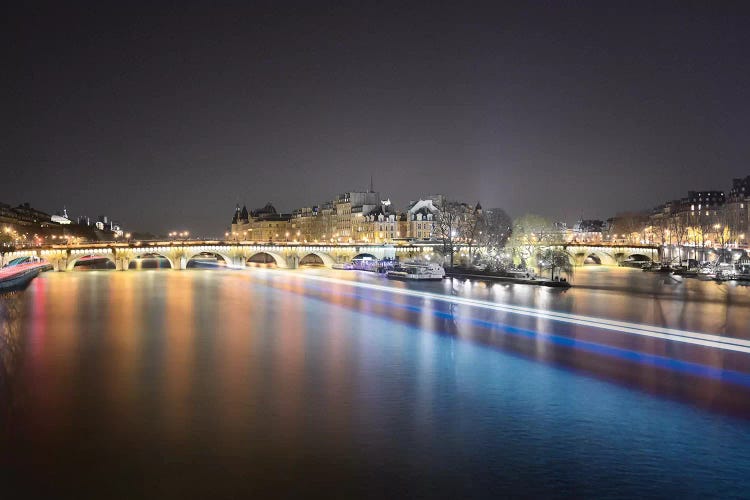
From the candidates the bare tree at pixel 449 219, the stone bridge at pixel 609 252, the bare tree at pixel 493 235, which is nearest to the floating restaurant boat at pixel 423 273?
the bare tree at pixel 493 235

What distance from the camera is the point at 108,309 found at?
1796 inches

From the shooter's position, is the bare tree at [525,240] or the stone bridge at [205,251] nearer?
the bare tree at [525,240]

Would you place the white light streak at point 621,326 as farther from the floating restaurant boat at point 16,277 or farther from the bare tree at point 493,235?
the floating restaurant boat at point 16,277

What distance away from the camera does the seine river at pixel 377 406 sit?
44.9ft

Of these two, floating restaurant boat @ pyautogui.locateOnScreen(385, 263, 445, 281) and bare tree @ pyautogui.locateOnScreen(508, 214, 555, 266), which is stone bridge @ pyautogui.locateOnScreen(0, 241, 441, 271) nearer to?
bare tree @ pyautogui.locateOnScreen(508, 214, 555, 266)

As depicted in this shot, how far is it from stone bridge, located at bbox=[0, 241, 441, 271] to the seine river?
195ft

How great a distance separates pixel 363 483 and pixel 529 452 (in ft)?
13.4

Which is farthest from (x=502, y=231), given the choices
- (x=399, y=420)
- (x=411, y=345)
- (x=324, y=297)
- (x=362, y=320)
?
(x=399, y=420)

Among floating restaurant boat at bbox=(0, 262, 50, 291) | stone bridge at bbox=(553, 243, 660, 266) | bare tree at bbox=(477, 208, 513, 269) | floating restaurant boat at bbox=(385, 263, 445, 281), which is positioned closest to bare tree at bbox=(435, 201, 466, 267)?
bare tree at bbox=(477, 208, 513, 269)

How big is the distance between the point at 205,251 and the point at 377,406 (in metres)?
92.5

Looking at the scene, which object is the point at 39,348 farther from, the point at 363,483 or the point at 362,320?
A: the point at 363,483

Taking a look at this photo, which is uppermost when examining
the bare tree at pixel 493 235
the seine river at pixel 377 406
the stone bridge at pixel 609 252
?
the bare tree at pixel 493 235

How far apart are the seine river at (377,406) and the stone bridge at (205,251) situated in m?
59.3

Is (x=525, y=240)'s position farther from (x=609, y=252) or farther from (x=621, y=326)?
(x=621, y=326)
